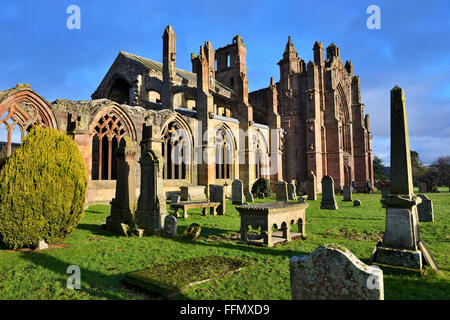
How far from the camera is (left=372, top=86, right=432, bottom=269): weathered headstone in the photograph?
467 cm

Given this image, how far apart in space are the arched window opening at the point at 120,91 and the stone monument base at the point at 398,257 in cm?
2498

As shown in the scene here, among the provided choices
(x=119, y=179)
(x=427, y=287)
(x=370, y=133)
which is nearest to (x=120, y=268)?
(x=119, y=179)

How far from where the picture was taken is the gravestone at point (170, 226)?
744cm

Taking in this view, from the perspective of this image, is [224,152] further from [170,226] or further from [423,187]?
[423,187]

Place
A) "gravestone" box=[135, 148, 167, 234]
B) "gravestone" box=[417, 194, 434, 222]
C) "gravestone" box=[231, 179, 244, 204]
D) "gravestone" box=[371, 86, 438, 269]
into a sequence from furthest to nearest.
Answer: "gravestone" box=[231, 179, 244, 204] < "gravestone" box=[417, 194, 434, 222] < "gravestone" box=[135, 148, 167, 234] < "gravestone" box=[371, 86, 438, 269]

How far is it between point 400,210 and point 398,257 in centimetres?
82

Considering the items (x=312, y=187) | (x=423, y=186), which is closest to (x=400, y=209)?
(x=312, y=187)

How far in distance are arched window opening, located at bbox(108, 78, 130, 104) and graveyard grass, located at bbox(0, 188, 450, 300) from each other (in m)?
19.4

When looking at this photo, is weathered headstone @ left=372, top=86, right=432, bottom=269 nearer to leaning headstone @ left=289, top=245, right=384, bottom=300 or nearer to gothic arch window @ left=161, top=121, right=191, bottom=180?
leaning headstone @ left=289, top=245, right=384, bottom=300

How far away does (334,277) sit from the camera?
8.30ft

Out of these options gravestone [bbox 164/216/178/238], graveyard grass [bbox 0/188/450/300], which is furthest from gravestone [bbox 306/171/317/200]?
gravestone [bbox 164/216/178/238]

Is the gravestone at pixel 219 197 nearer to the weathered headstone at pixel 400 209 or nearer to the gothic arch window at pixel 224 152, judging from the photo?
the weathered headstone at pixel 400 209

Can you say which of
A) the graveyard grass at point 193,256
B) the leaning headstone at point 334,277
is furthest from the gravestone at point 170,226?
the leaning headstone at point 334,277

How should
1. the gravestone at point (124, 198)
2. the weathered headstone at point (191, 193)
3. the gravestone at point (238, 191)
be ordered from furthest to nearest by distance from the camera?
the weathered headstone at point (191, 193) < the gravestone at point (238, 191) < the gravestone at point (124, 198)
